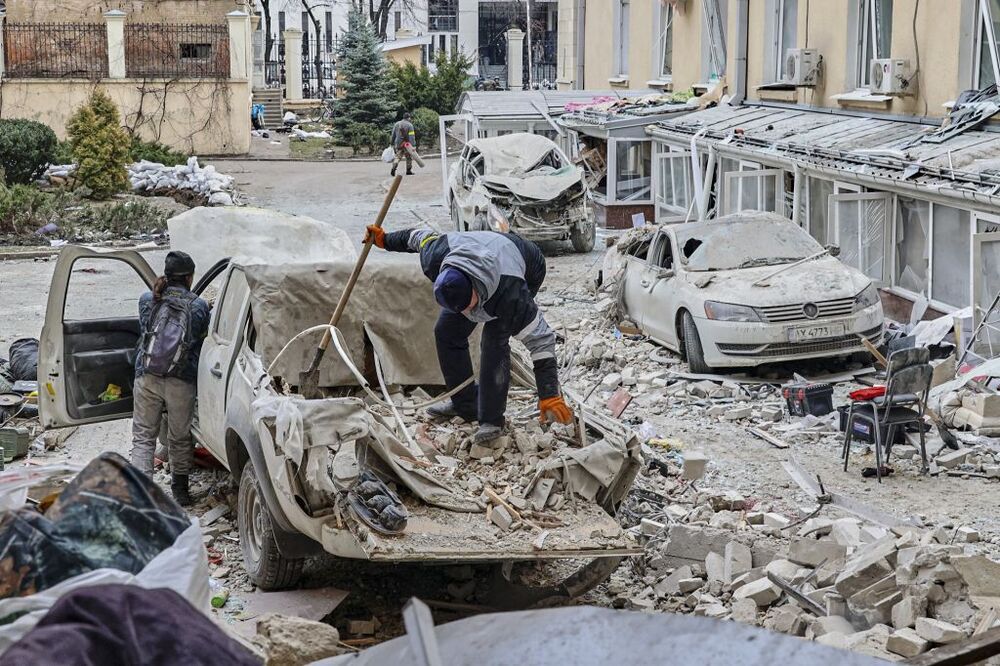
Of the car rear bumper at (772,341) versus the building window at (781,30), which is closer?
the car rear bumper at (772,341)

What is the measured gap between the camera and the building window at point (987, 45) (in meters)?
14.5

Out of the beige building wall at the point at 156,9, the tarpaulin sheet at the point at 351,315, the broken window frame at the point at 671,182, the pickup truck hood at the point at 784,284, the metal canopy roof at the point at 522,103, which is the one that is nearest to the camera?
the tarpaulin sheet at the point at 351,315

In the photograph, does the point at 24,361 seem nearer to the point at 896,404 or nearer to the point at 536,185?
the point at 896,404

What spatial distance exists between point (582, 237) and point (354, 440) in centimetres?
1581

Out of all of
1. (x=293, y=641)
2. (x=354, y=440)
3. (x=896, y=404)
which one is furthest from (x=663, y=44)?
(x=293, y=641)

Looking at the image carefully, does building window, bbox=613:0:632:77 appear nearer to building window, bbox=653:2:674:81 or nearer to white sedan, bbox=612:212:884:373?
building window, bbox=653:2:674:81

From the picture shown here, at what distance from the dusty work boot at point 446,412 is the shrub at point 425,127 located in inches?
1397

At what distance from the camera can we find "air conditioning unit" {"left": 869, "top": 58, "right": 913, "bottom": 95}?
16172 millimetres

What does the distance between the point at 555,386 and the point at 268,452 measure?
1894mm

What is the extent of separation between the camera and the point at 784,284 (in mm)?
12875

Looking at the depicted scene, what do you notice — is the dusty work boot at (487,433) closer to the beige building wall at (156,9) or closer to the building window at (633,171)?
the building window at (633,171)

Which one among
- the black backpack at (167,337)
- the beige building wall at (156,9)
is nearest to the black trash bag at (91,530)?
the black backpack at (167,337)

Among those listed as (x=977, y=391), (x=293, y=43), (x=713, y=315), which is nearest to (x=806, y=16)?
(x=713, y=315)

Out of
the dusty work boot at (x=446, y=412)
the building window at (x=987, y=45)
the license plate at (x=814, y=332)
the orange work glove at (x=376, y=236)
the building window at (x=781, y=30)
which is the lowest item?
the license plate at (x=814, y=332)
